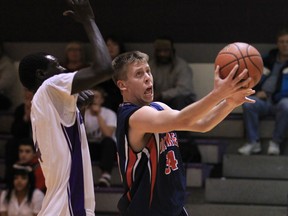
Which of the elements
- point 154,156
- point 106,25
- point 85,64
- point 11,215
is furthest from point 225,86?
point 106,25

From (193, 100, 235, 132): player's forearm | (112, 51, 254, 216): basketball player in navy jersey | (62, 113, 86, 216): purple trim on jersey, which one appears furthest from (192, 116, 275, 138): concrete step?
(62, 113, 86, 216): purple trim on jersey

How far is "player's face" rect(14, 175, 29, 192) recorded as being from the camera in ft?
25.6

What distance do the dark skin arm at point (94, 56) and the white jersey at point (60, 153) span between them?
0.47ft

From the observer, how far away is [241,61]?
363 centimetres

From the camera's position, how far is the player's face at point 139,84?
409 centimetres

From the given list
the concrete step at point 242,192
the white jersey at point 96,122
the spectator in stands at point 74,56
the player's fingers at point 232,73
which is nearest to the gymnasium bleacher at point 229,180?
the concrete step at point 242,192

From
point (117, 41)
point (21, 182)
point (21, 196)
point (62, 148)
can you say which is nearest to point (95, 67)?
point (62, 148)

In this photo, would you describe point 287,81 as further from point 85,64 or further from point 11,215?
point 11,215

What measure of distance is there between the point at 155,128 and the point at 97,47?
20.0 inches

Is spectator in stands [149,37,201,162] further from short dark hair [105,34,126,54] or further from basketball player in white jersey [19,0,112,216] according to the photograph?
basketball player in white jersey [19,0,112,216]

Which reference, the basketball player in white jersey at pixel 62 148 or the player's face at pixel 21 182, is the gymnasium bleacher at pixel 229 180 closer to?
the player's face at pixel 21 182

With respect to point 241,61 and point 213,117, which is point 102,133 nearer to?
point 213,117

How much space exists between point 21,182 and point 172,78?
2.36 meters

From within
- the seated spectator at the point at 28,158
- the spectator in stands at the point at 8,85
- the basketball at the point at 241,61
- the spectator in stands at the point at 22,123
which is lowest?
the seated spectator at the point at 28,158
